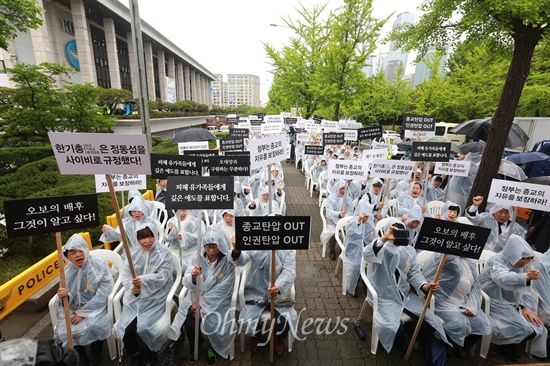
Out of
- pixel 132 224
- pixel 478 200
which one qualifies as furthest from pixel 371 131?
pixel 132 224

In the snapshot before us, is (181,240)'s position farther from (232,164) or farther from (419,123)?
(419,123)

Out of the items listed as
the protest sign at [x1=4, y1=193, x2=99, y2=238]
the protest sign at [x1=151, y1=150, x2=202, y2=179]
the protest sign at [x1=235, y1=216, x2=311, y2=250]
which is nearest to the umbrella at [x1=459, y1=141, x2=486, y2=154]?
the protest sign at [x1=235, y1=216, x2=311, y2=250]

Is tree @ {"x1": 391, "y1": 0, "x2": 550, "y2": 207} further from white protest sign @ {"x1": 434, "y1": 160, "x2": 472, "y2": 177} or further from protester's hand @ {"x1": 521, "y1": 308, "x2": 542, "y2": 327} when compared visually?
protester's hand @ {"x1": 521, "y1": 308, "x2": 542, "y2": 327}

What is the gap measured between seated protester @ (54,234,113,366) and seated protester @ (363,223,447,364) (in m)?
3.21

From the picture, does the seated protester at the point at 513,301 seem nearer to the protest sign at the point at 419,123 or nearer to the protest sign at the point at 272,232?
the protest sign at the point at 272,232

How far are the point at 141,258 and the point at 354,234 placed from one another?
321cm

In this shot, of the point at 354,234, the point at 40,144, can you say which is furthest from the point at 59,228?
the point at 40,144

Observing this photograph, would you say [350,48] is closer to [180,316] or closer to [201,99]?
[180,316]

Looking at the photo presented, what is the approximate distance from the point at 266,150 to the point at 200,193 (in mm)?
1264

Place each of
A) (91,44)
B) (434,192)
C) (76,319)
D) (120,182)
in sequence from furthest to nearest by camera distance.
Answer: (91,44) < (434,192) < (120,182) < (76,319)

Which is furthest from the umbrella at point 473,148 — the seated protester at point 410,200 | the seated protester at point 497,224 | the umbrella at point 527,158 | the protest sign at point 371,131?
the seated protester at point 497,224

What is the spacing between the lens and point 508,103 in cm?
546

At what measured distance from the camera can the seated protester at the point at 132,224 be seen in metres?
4.25

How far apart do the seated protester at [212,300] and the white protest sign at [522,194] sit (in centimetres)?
408
